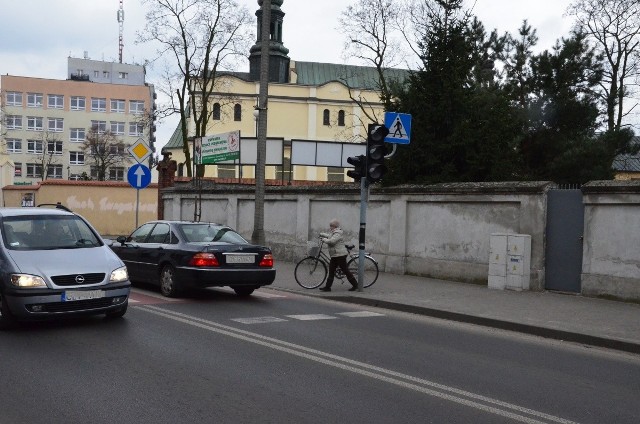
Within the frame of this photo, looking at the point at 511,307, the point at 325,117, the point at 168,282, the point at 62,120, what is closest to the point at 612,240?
the point at 511,307

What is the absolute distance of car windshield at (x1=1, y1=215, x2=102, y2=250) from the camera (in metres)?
9.56

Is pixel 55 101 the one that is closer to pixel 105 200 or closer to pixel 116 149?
pixel 116 149

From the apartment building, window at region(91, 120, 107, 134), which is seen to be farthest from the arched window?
window at region(91, 120, 107, 134)

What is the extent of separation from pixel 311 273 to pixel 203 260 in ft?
10.2

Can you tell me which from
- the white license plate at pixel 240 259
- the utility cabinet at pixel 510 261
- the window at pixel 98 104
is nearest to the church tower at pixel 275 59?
the window at pixel 98 104

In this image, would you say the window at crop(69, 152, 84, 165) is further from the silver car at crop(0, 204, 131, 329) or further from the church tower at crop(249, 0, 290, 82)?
the silver car at crop(0, 204, 131, 329)

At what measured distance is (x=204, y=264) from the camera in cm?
1264

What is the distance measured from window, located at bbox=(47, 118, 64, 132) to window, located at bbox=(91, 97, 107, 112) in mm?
4596

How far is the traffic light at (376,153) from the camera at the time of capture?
47.2 ft

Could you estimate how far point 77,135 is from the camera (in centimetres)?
9888

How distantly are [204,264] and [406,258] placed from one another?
261 inches

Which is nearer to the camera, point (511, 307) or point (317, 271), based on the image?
point (511, 307)

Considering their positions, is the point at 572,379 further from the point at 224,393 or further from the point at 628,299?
the point at 628,299

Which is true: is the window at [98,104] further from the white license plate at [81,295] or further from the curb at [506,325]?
the white license plate at [81,295]
